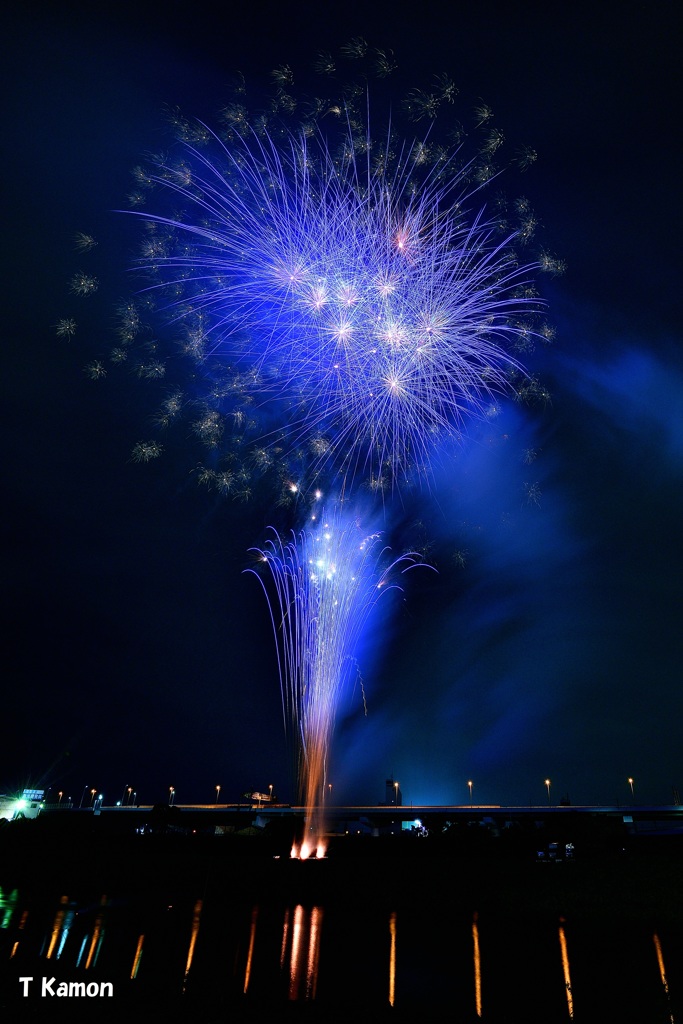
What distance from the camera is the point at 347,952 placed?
2558 cm

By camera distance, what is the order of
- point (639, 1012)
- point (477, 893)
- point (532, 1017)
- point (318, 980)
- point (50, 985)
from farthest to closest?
point (477, 893), point (318, 980), point (639, 1012), point (532, 1017), point (50, 985)

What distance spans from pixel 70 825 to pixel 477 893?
1904 inches

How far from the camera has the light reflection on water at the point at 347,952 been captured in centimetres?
1891

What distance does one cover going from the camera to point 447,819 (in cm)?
9000

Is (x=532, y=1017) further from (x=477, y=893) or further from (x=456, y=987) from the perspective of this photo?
(x=477, y=893)

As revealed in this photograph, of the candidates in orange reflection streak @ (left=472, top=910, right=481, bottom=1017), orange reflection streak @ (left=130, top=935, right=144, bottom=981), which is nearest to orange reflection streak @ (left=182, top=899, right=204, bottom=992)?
orange reflection streak @ (left=130, top=935, right=144, bottom=981)

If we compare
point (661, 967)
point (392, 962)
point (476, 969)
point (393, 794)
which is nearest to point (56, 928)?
point (392, 962)

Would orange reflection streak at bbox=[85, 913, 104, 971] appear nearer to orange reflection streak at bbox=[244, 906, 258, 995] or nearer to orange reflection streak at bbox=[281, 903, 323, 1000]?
orange reflection streak at bbox=[244, 906, 258, 995]

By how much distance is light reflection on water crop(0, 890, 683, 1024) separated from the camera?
18906mm

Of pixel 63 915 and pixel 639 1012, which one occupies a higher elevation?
pixel 63 915

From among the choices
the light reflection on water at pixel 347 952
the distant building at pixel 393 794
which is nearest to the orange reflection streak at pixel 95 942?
the light reflection on water at pixel 347 952

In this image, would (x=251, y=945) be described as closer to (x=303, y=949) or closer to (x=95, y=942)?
(x=303, y=949)

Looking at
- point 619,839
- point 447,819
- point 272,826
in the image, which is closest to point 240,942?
point 272,826

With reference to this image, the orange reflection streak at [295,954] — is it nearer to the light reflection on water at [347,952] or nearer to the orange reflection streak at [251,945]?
the light reflection on water at [347,952]
